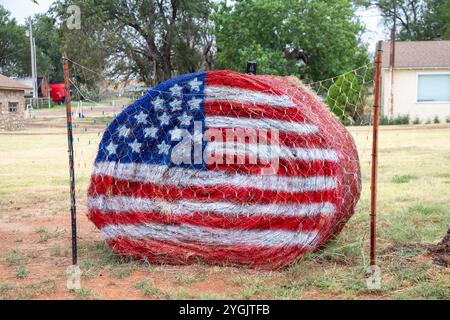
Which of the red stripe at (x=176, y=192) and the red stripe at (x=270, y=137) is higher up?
the red stripe at (x=270, y=137)

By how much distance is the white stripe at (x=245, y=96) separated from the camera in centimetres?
496

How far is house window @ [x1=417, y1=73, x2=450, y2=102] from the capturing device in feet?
89.8

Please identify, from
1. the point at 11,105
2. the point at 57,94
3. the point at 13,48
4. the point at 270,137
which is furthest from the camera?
the point at 13,48

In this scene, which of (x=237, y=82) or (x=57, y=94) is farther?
(x=57, y=94)

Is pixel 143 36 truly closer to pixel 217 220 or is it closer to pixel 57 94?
pixel 217 220

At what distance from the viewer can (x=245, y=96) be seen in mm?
5062

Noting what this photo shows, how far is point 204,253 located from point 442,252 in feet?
6.53

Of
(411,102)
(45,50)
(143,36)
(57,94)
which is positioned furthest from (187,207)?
(45,50)

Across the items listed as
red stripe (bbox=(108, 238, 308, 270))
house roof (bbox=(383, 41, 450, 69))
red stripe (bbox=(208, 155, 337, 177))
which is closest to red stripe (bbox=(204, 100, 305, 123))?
red stripe (bbox=(208, 155, 337, 177))

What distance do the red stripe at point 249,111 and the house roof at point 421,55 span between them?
929 inches

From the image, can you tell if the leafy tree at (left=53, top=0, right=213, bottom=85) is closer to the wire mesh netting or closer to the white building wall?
the white building wall

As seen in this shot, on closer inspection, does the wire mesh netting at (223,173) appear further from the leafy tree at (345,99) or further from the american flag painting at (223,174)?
the leafy tree at (345,99)

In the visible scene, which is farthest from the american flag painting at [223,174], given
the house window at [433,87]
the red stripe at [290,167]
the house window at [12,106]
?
the house window at [12,106]

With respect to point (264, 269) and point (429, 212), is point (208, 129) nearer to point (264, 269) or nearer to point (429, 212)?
point (264, 269)
